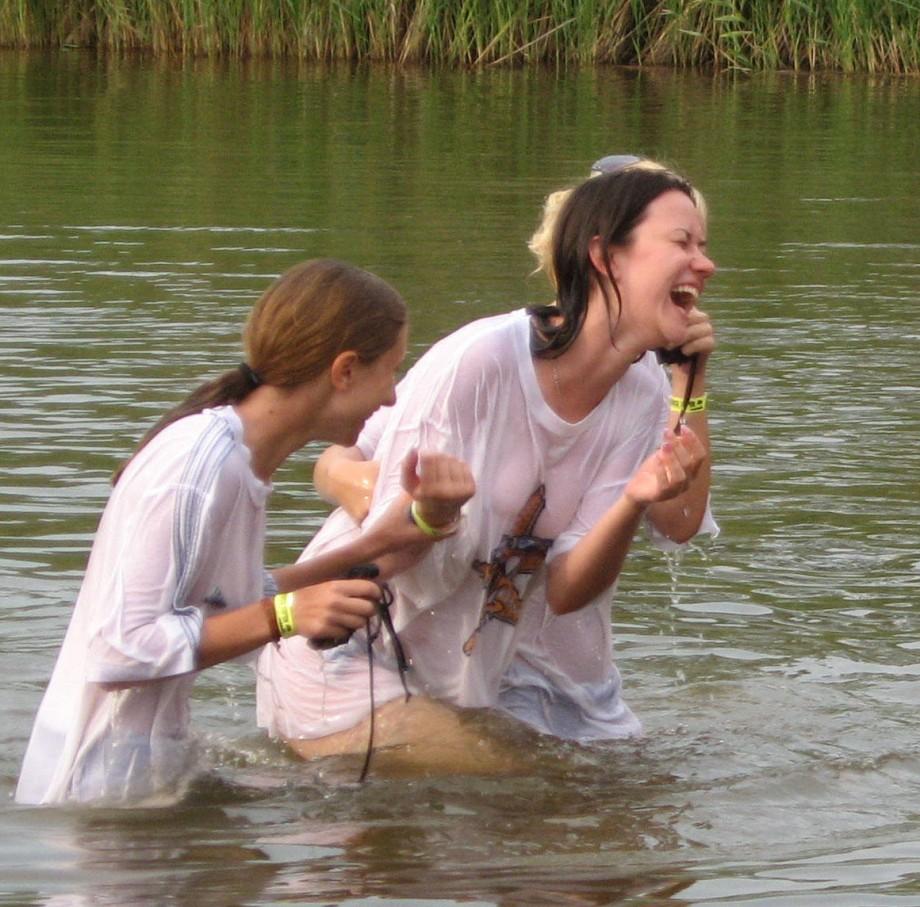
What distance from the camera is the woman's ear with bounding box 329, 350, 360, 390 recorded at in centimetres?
457

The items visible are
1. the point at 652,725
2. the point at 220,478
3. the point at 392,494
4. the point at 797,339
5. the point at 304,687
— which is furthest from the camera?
the point at 797,339

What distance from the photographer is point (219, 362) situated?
9.83 meters

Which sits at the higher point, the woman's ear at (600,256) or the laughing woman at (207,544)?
the woman's ear at (600,256)

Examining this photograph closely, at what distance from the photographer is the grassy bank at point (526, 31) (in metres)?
22.7

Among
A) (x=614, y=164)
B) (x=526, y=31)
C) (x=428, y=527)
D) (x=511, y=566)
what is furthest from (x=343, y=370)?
(x=526, y=31)

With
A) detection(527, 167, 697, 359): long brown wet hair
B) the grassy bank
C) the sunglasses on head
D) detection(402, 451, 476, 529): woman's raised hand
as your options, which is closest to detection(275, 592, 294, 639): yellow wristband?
detection(402, 451, 476, 529): woman's raised hand

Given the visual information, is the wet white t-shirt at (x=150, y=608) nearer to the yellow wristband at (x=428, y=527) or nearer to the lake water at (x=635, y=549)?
the lake water at (x=635, y=549)

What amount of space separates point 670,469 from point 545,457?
491mm

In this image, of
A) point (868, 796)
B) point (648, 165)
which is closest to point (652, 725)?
point (868, 796)

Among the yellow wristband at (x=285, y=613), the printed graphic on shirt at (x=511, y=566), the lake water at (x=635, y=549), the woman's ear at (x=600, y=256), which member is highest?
the woman's ear at (x=600, y=256)

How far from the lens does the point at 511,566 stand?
509 cm

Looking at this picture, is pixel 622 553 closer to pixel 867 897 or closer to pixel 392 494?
pixel 392 494

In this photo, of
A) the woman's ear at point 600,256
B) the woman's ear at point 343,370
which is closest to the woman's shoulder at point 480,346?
the woman's ear at point 600,256

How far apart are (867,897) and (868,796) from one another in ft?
2.73
